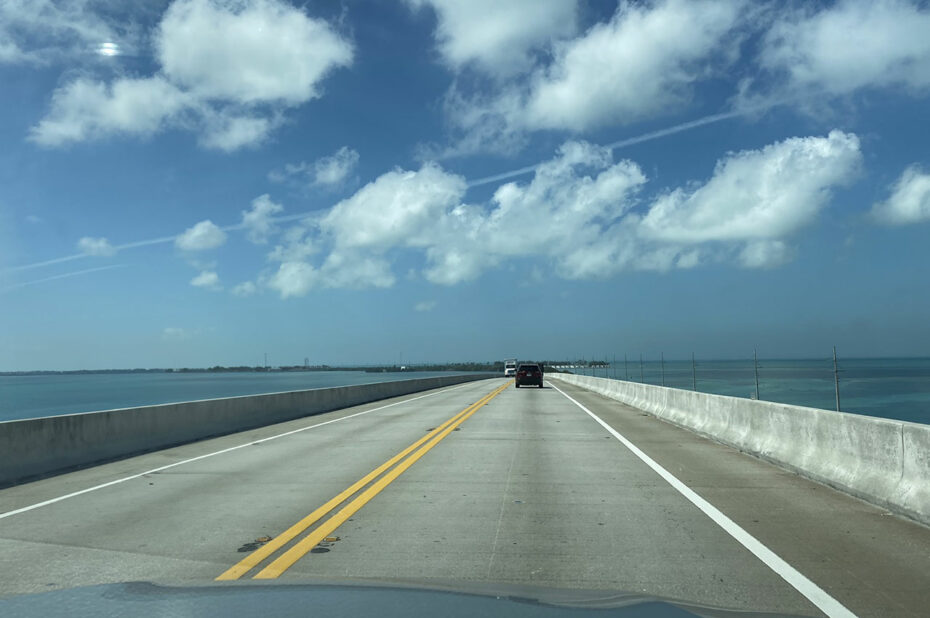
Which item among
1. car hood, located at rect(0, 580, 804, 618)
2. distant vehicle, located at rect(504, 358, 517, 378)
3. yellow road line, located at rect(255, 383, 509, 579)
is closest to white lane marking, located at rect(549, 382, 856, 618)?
car hood, located at rect(0, 580, 804, 618)

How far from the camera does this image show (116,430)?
1427 cm

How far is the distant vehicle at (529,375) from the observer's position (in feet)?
172

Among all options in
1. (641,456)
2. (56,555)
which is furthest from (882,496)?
(56,555)

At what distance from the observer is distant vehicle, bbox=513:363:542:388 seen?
172 feet

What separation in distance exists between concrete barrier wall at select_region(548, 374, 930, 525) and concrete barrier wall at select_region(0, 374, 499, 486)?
1155cm

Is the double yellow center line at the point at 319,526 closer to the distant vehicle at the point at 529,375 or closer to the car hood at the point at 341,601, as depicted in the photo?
the car hood at the point at 341,601

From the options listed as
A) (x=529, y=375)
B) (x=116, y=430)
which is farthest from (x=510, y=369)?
(x=116, y=430)

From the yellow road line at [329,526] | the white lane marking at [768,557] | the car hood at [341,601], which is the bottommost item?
the white lane marking at [768,557]

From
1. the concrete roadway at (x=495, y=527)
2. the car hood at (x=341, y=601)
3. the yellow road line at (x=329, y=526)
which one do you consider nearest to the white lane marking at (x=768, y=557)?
the concrete roadway at (x=495, y=527)

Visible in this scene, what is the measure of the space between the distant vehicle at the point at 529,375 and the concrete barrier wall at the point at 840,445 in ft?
117

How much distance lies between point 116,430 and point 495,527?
9.68m

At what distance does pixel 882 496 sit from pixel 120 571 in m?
7.71

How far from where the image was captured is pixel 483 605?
438 centimetres

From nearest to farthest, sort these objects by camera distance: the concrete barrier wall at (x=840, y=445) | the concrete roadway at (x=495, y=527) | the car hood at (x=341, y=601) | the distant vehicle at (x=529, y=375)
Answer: the car hood at (x=341, y=601), the concrete roadway at (x=495, y=527), the concrete barrier wall at (x=840, y=445), the distant vehicle at (x=529, y=375)
